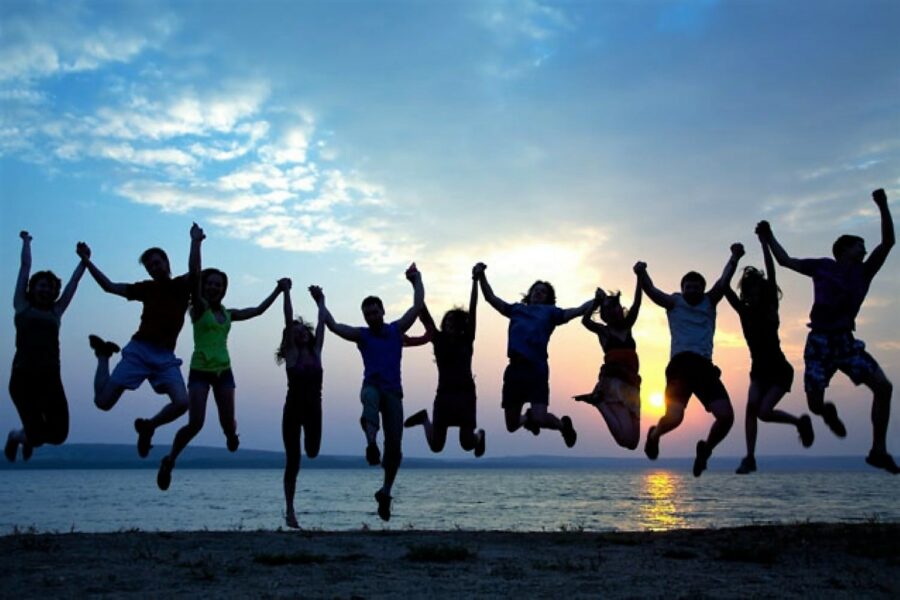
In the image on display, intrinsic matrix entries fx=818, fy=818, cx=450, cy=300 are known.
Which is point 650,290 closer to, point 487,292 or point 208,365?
point 487,292

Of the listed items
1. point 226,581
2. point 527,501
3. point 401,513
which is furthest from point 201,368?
point 527,501

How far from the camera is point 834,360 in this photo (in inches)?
415

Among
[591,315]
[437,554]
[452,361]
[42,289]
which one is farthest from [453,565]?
[42,289]

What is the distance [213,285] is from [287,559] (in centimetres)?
393

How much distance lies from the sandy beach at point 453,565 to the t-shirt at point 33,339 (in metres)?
2.65

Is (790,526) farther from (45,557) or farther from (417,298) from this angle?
(45,557)

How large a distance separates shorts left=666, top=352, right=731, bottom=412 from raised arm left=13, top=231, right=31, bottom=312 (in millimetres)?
8663

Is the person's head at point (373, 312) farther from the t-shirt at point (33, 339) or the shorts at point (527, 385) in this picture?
the t-shirt at point (33, 339)

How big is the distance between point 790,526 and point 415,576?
30.4 ft

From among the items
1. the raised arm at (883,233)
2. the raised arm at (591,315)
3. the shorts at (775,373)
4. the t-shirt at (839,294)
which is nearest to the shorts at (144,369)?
the raised arm at (591,315)

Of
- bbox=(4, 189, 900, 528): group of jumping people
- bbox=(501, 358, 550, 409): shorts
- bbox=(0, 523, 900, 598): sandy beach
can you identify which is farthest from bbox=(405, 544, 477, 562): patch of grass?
bbox=(501, 358, 550, 409): shorts

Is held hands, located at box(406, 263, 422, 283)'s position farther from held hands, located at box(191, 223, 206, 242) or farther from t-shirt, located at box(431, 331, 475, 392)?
held hands, located at box(191, 223, 206, 242)

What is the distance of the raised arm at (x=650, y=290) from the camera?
37.4ft

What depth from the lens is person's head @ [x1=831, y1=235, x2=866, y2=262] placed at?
10.6 metres
